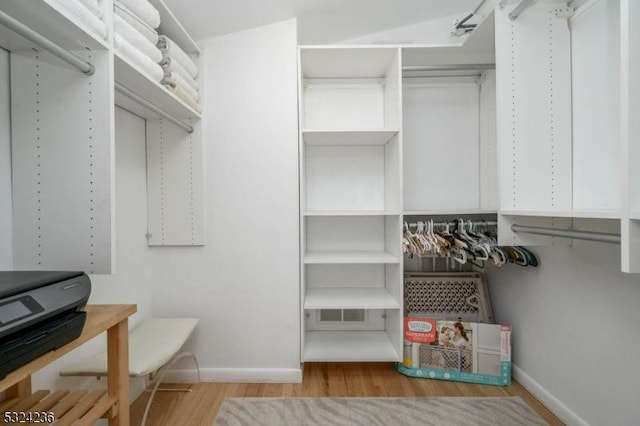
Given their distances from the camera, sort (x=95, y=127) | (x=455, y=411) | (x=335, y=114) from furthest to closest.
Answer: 1. (x=335, y=114)
2. (x=455, y=411)
3. (x=95, y=127)

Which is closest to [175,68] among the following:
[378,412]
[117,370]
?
[117,370]

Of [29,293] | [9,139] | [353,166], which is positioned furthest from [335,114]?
[29,293]

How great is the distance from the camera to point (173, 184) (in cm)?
185

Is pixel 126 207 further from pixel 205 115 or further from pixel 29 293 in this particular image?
pixel 29 293

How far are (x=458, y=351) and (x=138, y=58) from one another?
234 cm

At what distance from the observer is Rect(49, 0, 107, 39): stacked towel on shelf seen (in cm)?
87

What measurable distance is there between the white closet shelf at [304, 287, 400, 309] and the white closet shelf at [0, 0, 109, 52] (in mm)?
1604

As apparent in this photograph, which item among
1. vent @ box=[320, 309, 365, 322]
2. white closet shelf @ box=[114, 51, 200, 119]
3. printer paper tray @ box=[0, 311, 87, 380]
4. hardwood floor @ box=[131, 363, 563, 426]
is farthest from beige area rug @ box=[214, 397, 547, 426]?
white closet shelf @ box=[114, 51, 200, 119]

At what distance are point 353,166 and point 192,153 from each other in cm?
113

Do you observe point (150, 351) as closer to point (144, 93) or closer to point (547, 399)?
point (144, 93)

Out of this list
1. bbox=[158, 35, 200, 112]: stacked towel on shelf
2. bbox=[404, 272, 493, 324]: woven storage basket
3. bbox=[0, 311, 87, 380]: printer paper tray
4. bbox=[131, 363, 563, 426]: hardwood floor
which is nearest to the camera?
bbox=[0, 311, 87, 380]: printer paper tray

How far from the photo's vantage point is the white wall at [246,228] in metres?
1.86

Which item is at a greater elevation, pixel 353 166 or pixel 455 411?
pixel 353 166

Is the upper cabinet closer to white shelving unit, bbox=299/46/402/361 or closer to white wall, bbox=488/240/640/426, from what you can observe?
white shelving unit, bbox=299/46/402/361
